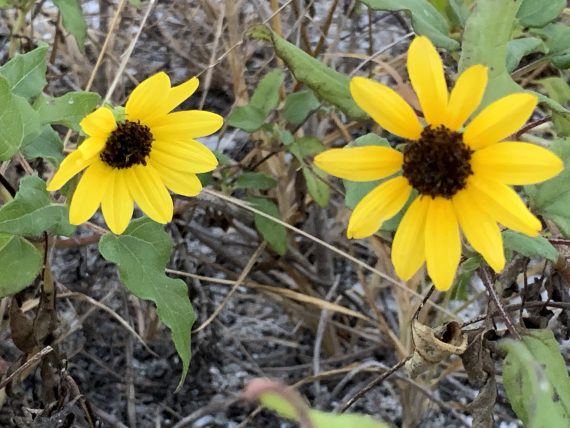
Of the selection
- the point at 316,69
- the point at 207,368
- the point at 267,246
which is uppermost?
the point at 316,69

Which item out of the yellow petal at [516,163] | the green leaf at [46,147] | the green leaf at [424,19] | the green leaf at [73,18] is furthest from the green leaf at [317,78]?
the green leaf at [73,18]

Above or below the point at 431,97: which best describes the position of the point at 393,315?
below

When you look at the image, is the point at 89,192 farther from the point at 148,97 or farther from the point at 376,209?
the point at 376,209

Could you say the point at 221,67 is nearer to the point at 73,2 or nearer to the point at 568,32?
the point at 73,2

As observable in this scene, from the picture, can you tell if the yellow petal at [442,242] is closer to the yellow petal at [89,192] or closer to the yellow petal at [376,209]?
the yellow petal at [376,209]

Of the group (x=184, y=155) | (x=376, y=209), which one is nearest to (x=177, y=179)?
(x=184, y=155)

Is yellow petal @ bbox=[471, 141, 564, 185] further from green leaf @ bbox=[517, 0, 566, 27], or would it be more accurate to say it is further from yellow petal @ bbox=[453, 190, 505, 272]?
green leaf @ bbox=[517, 0, 566, 27]

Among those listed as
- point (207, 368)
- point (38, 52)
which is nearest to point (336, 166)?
point (38, 52)
